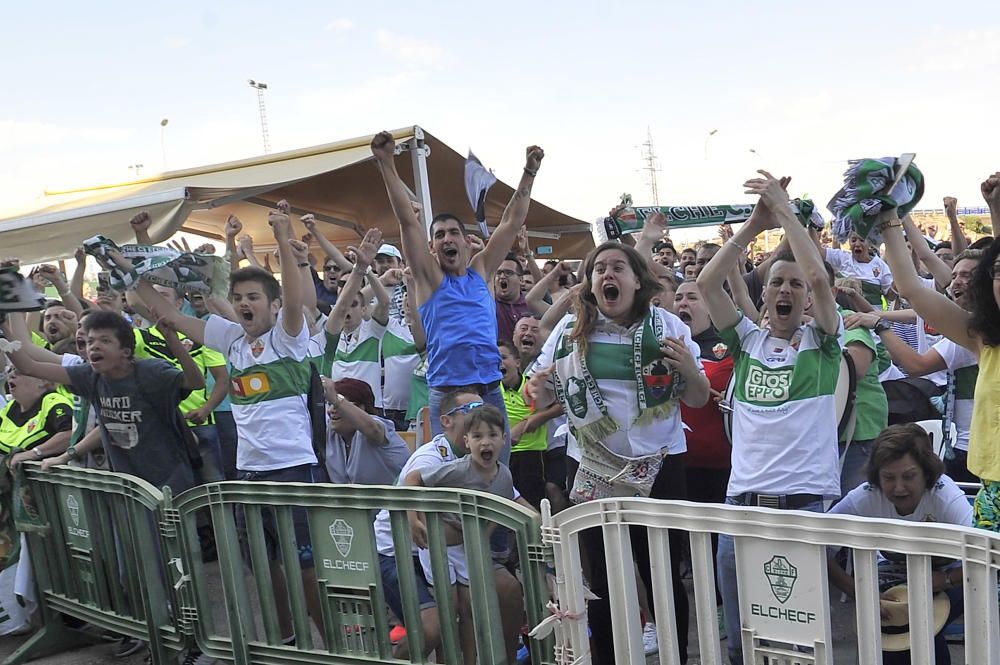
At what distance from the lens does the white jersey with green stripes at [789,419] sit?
349 centimetres

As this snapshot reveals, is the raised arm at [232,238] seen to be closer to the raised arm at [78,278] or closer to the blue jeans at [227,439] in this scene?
the raised arm at [78,278]

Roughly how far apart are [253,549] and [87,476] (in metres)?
1.32

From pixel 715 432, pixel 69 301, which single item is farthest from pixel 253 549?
pixel 69 301

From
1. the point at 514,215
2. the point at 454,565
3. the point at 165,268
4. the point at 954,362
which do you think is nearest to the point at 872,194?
the point at 954,362

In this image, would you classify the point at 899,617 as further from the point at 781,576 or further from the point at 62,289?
the point at 62,289

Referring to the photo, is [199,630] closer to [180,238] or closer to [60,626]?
[60,626]

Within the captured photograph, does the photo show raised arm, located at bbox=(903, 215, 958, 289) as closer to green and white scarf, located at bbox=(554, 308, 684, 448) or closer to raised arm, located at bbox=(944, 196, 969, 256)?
green and white scarf, located at bbox=(554, 308, 684, 448)

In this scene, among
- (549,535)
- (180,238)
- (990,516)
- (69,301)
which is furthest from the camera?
(180,238)

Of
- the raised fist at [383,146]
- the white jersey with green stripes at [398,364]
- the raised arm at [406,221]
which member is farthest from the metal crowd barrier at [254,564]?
the white jersey with green stripes at [398,364]

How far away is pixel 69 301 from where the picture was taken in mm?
7113

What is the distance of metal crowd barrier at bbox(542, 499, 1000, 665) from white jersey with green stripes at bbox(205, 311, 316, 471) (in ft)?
6.59

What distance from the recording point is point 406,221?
4.48 metres

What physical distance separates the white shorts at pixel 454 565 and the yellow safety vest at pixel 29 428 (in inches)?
125

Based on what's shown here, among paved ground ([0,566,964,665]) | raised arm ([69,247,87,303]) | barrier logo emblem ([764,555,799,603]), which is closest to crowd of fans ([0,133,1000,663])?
paved ground ([0,566,964,665])
